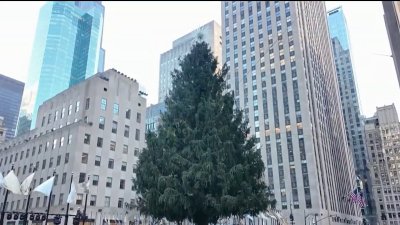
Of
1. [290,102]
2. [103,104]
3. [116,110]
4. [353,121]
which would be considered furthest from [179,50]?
[103,104]

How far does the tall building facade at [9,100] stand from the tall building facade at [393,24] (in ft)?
192

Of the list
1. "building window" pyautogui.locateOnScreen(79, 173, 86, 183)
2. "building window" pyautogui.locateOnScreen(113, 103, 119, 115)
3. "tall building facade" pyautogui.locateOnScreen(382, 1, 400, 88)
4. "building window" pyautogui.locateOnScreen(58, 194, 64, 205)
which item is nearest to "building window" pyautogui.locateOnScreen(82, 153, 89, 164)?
"building window" pyautogui.locateOnScreen(79, 173, 86, 183)

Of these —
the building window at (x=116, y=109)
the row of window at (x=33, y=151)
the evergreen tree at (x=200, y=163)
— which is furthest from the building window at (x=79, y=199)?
the evergreen tree at (x=200, y=163)

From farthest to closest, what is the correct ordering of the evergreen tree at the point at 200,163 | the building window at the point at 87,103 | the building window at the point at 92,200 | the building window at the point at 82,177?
the building window at the point at 87,103 < the building window at the point at 92,200 < the building window at the point at 82,177 < the evergreen tree at the point at 200,163

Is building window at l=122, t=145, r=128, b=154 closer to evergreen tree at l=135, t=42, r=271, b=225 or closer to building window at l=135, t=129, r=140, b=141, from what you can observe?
building window at l=135, t=129, r=140, b=141

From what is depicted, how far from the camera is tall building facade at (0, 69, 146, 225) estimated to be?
165 feet

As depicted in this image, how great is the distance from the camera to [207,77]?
2666 centimetres

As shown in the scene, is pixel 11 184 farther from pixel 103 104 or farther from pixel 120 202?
pixel 103 104

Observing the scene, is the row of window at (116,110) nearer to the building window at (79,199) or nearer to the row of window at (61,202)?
the row of window at (61,202)

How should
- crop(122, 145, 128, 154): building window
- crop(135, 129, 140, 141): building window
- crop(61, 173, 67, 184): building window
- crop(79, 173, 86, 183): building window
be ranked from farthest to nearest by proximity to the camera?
crop(135, 129, 140, 141): building window → crop(122, 145, 128, 154): building window → crop(79, 173, 86, 183): building window → crop(61, 173, 67, 184): building window

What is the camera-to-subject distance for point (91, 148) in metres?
52.6

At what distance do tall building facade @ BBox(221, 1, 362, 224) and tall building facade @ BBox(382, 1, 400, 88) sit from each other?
71.3 m

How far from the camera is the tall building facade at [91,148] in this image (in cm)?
5031

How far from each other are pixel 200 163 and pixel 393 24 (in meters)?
13.6
